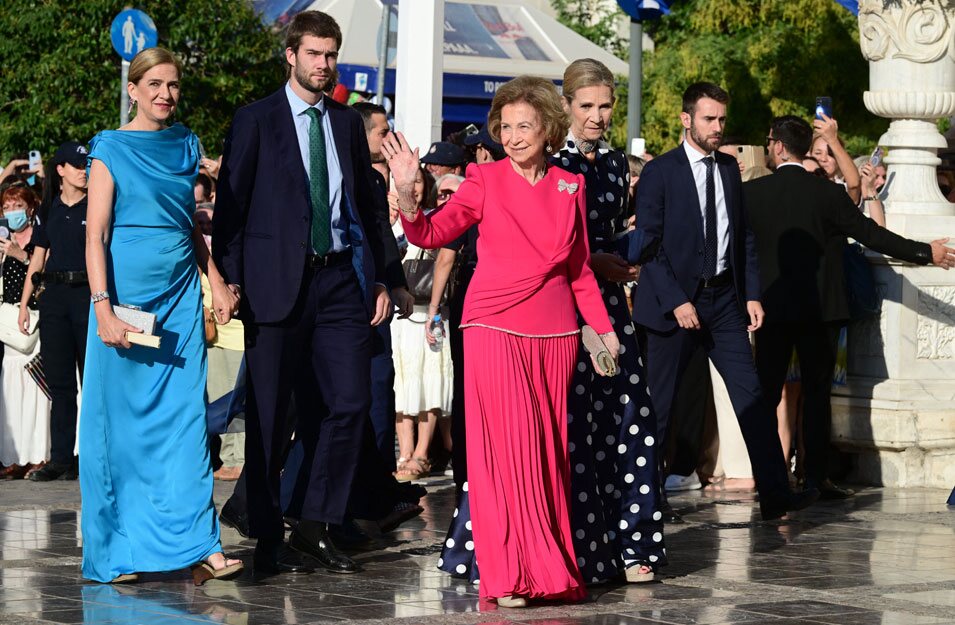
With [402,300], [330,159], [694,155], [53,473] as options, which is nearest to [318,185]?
A: [330,159]

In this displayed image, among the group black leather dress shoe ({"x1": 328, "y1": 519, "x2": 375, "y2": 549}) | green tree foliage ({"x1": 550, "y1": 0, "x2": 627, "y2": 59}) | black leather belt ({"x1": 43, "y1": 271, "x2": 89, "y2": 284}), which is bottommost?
black leather dress shoe ({"x1": 328, "y1": 519, "x2": 375, "y2": 549})

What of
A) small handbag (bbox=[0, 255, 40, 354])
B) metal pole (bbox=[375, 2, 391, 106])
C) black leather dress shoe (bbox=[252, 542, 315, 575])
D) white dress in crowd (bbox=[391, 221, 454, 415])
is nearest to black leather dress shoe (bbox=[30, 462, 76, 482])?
small handbag (bbox=[0, 255, 40, 354])

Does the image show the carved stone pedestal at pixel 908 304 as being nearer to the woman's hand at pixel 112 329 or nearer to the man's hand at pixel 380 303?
the man's hand at pixel 380 303

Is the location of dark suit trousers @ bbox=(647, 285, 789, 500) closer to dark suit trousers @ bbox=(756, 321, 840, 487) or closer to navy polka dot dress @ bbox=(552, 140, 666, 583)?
dark suit trousers @ bbox=(756, 321, 840, 487)

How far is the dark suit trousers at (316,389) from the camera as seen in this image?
8594 millimetres

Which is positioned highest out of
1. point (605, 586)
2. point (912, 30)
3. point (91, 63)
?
point (91, 63)

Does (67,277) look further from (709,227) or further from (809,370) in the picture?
(809,370)

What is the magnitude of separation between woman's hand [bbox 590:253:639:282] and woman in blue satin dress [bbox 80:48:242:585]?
154 cm

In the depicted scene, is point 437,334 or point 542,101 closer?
point 542,101

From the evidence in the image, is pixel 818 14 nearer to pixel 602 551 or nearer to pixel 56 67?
pixel 56 67

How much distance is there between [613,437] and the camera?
8734 mm

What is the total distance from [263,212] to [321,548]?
147 cm

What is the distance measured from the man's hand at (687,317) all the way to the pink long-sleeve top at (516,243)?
2.20m

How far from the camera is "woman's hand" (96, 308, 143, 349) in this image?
827 centimetres
